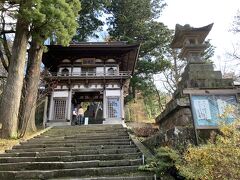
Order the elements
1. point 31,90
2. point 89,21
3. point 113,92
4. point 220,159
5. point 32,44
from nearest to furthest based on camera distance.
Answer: point 220,159 < point 31,90 < point 32,44 < point 113,92 < point 89,21

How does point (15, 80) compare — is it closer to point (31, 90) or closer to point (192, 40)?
point (31, 90)

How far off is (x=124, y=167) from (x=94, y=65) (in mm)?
14562

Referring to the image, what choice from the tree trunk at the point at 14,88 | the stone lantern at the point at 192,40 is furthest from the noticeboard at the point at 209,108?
the tree trunk at the point at 14,88

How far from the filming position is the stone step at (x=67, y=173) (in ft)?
21.1

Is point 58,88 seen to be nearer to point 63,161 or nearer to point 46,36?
point 46,36

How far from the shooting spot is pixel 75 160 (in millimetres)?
7449

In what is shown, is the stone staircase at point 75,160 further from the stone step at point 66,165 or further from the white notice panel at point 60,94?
the white notice panel at point 60,94

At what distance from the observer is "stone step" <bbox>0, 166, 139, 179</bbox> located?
21.1ft

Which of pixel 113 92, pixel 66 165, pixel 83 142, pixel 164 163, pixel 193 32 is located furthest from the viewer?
pixel 113 92

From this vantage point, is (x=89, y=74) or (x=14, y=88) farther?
(x=89, y=74)

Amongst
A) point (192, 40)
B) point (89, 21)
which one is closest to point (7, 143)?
point (192, 40)

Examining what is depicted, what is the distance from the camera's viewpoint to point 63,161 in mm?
7395

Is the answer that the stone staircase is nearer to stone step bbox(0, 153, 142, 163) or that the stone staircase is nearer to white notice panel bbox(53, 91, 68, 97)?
stone step bbox(0, 153, 142, 163)

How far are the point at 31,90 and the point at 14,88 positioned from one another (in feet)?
7.62
